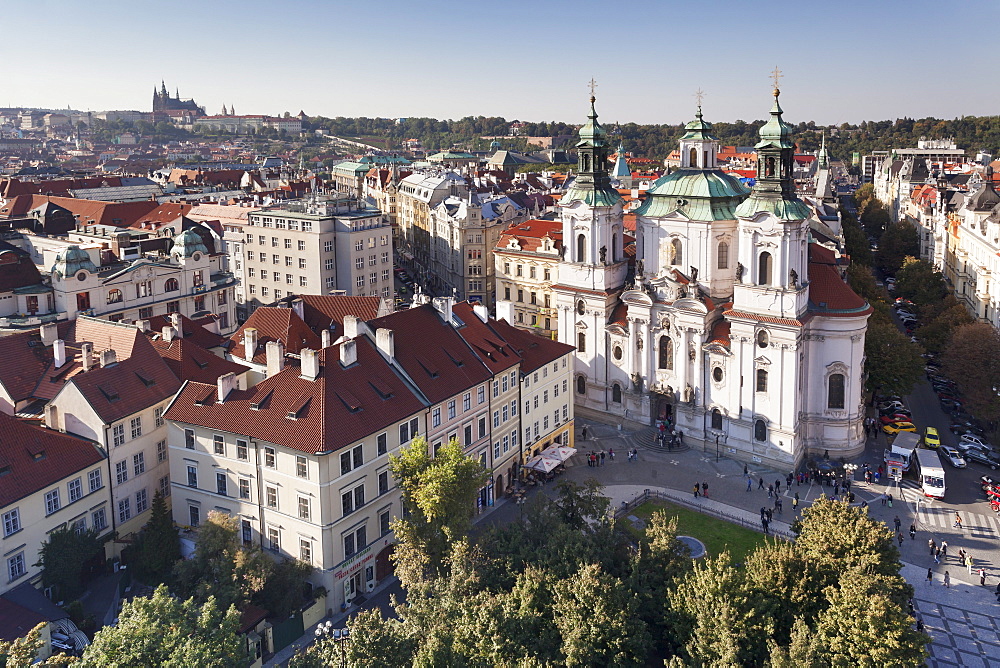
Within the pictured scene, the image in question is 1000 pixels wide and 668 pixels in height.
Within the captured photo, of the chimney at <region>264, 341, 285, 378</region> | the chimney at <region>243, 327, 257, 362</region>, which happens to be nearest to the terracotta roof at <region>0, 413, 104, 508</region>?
the chimney at <region>264, 341, 285, 378</region>

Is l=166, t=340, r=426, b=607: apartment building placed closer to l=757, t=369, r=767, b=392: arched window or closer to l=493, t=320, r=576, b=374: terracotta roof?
l=493, t=320, r=576, b=374: terracotta roof

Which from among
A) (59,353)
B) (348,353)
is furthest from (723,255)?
(59,353)

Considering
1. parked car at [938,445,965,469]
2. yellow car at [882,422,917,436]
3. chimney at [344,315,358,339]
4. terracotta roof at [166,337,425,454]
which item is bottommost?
parked car at [938,445,965,469]

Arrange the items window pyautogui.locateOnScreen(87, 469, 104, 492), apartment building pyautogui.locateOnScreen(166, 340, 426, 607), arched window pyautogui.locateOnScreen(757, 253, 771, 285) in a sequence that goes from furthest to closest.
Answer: arched window pyautogui.locateOnScreen(757, 253, 771, 285)
window pyautogui.locateOnScreen(87, 469, 104, 492)
apartment building pyautogui.locateOnScreen(166, 340, 426, 607)

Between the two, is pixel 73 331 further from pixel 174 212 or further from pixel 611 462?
pixel 174 212

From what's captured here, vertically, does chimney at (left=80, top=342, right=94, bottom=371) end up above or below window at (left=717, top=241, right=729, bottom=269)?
below

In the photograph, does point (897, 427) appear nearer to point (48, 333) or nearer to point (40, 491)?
point (40, 491)

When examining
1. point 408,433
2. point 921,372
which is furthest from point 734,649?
point 921,372
